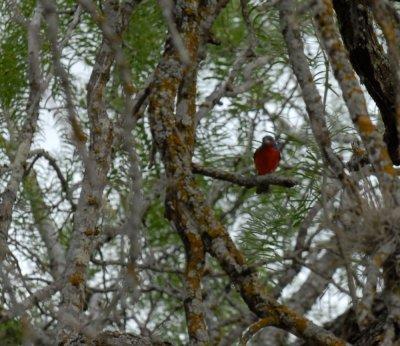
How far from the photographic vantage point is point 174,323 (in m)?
7.79

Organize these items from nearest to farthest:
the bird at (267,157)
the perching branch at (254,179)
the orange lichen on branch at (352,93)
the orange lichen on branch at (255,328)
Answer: the orange lichen on branch at (352,93) < the orange lichen on branch at (255,328) < the perching branch at (254,179) < the bird at (267,157)

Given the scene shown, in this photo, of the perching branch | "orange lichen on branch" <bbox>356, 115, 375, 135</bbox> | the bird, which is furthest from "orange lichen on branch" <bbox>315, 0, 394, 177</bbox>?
the bird

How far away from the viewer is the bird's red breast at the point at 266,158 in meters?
6.43

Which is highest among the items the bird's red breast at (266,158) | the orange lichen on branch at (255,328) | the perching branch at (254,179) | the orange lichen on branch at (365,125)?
the bird's red breast at (266,158)

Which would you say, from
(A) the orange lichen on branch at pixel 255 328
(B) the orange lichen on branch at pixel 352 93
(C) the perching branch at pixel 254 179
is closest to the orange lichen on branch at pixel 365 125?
(B) the orange lichen on branch at pixel 352 93

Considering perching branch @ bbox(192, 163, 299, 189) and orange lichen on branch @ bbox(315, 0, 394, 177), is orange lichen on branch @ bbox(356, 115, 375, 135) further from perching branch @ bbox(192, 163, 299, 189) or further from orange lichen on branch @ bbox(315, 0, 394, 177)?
perching branch @ bbox(192, 163, 299, 189)

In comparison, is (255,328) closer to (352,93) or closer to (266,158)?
(352,93)

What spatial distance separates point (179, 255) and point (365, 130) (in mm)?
4868

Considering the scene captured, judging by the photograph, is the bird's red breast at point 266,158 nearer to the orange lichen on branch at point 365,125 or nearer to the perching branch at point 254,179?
the perching branch at point 254,179

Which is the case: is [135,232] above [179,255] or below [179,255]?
below

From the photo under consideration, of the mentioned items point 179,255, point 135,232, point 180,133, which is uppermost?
point 179,255

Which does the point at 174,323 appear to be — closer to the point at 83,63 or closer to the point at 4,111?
the point at 83,63

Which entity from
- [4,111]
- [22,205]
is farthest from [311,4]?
[22,205]

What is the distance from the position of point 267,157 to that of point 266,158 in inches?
3.4
